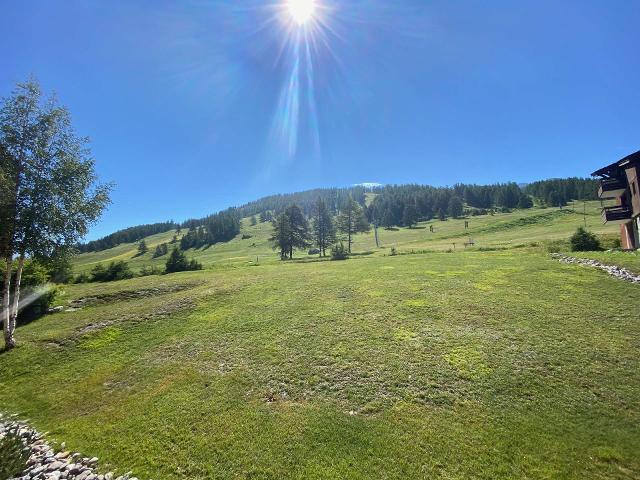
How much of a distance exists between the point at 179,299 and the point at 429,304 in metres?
18.1

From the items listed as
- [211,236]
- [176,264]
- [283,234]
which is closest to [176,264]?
[176,264]

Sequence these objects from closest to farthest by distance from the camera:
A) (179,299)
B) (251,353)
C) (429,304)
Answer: (251,353) < (429,304) < (179,299)

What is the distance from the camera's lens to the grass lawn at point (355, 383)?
836 cm

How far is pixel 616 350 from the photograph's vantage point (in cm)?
1250

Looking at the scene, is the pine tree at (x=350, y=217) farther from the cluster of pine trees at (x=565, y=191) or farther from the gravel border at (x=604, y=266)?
the cluster of pine trees at (x=565, y=191)

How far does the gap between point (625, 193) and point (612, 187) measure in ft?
4.13

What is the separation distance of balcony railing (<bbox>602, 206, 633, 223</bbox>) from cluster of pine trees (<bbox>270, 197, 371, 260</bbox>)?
49668mm

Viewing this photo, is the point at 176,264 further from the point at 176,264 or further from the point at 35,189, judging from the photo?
the point at 35,189

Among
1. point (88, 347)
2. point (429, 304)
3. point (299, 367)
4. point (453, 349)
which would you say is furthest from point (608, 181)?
point (88, 347)

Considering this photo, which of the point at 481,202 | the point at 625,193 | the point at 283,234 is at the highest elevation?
the point at 481,202

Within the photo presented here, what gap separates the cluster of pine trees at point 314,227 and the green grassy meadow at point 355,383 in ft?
174

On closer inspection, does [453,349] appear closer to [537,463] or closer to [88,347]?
[537,463]

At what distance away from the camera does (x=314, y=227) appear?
267ft

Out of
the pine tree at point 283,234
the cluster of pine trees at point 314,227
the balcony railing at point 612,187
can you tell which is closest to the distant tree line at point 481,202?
the cluster of pine trees at point 314,227
